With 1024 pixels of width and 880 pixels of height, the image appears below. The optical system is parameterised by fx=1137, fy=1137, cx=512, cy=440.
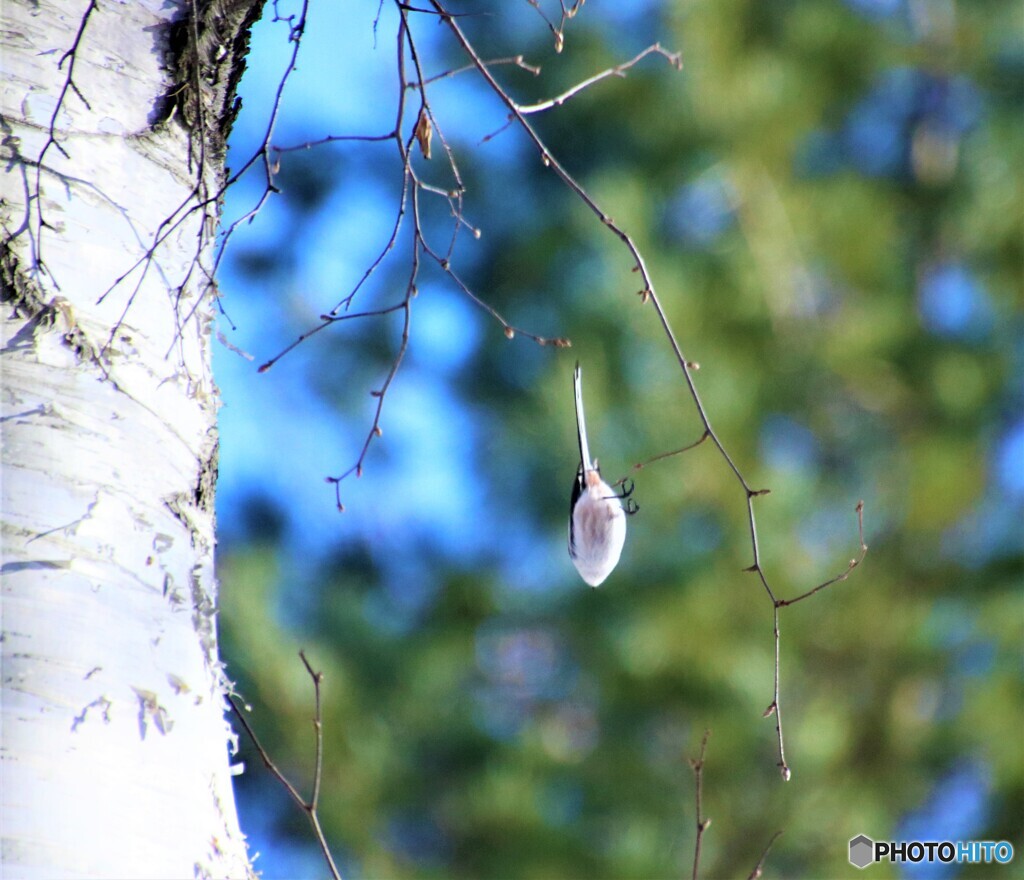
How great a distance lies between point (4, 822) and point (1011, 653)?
10.4 ft

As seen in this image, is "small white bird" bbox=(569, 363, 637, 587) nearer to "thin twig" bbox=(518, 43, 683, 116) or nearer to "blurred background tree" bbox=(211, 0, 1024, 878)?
"thin twig" bbox=(518, 43, 683, 116)

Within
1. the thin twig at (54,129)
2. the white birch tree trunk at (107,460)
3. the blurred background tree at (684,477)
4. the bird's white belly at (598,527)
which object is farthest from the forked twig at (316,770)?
the blurred background tree at (684,477)

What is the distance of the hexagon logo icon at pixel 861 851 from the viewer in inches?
115

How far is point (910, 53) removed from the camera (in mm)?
3742

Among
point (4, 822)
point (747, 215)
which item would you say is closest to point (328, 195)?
point (747, 215)

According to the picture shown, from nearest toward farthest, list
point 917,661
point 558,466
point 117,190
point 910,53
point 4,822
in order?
point 4,822
point 117,190
point 558,466
point 917,661
point 910,53

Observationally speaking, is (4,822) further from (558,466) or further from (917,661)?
(917,661)

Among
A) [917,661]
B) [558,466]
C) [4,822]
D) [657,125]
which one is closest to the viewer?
[4,822]

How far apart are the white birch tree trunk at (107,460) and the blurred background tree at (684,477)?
1.97 meters

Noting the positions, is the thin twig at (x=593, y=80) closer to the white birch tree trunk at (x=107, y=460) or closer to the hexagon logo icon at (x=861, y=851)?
the white birch tree trunk at (x=107, y=460)

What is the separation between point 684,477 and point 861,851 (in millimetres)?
1063

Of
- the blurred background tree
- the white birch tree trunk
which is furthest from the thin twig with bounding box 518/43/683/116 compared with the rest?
the blurred background tree

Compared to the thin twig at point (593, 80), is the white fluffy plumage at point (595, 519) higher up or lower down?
lower down

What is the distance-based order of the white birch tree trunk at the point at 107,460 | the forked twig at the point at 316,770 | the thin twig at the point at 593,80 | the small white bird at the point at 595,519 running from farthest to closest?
1. the small white bird at the point at 595,519
2. the thin twig at the point at 593,80
3. the forked twig at the point at 316,770
4. the white birch tree trunk at the point at 107,460
